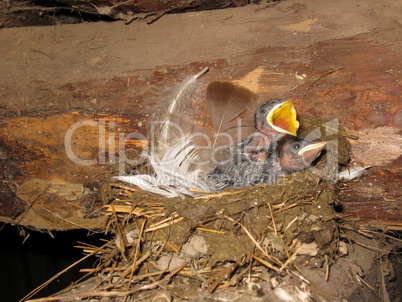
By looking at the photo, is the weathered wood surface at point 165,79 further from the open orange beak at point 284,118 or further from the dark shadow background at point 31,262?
the dark shadow background at point 31,262

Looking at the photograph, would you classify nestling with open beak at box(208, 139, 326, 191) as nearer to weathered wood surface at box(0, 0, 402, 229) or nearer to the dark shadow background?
weathered wood surface at box(0, 0, 402, 229)

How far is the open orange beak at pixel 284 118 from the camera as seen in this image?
4.87 feet

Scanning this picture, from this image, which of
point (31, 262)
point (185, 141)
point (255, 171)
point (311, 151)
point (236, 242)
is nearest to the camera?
point (236, 242)

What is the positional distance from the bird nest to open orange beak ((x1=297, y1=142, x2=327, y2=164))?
0.10 m

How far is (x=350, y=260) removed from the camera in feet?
5.55

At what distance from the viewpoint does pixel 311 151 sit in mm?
1626

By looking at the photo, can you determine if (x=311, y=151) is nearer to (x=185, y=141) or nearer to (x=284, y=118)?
(x=284, y=118)

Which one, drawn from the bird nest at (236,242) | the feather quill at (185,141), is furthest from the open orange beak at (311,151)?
the feather quill at (185,141)

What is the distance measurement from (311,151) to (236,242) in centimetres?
65

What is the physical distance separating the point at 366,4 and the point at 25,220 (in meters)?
2.34

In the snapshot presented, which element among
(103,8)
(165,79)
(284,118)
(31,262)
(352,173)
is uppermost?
(103,8)

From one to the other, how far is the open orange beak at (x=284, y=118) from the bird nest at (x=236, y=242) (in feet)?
0.77

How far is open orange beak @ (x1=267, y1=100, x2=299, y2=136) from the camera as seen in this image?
148 cm

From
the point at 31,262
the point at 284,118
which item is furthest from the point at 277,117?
the point at 31,262
